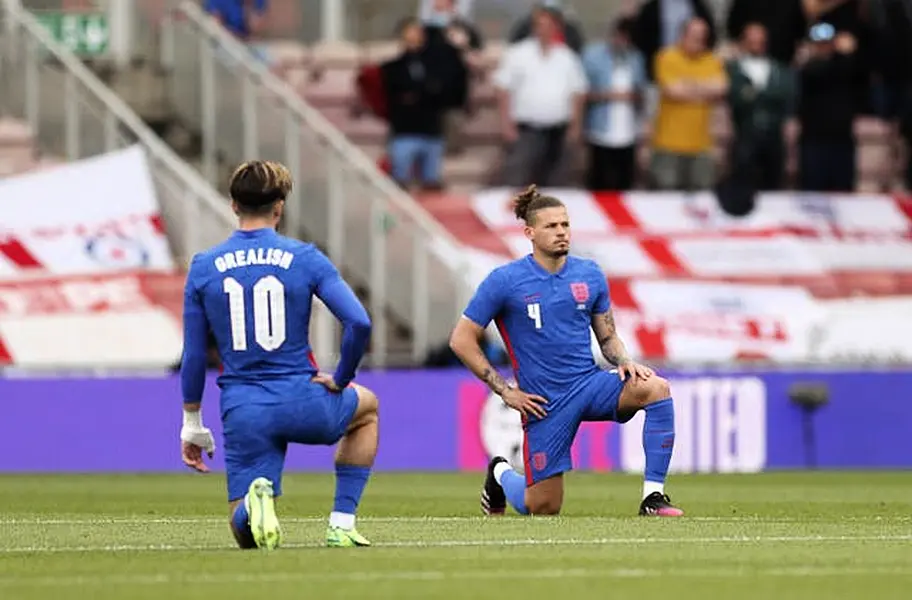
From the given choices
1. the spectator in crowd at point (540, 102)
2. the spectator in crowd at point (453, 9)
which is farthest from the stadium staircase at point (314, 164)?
the spectator in crowd at point (453, 9)

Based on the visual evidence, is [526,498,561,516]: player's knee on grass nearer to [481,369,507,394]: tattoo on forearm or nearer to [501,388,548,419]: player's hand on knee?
[501,388,548,419]: player's hand on knee

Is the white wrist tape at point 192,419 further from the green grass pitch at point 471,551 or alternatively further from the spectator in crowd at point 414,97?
the spectator in crowd at point 414,97

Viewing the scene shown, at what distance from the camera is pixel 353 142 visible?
95.7 feet

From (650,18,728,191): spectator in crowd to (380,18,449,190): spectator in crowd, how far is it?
2.37 meters

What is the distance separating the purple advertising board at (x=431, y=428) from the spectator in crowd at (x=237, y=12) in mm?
5611

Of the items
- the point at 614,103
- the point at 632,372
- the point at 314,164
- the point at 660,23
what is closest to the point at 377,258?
the point at 314,164

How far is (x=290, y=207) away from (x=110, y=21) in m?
3.54

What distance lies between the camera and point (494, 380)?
603 inches

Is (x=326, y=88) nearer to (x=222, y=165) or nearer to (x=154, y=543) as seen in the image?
(x=222, y=165)

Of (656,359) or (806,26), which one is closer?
(656,359)

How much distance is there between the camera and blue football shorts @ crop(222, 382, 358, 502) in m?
12.1

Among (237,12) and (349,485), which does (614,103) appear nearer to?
(237,12)

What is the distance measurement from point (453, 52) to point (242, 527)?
52.0 feet

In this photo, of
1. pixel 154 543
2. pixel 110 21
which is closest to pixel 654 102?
pixel 110 21
